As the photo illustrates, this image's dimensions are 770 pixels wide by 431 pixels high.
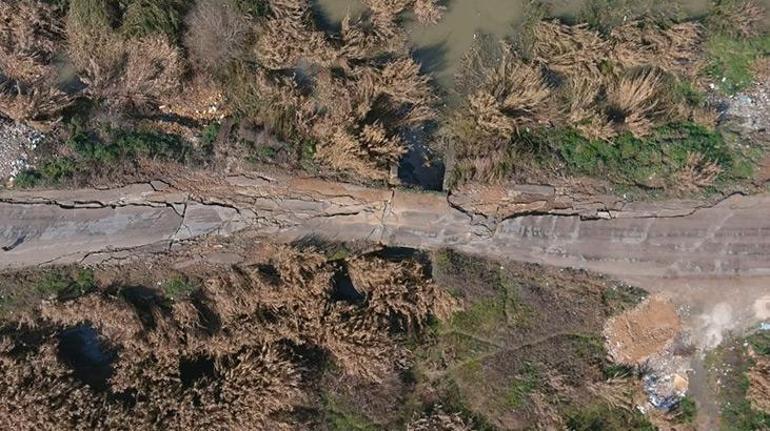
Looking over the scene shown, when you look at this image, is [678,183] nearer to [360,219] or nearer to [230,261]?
[360,219]

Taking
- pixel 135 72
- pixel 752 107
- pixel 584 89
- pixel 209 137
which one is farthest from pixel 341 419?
pixel 752 107

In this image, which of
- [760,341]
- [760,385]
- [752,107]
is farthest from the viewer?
[752,107]

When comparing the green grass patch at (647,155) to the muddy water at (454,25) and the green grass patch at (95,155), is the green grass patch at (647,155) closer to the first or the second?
the muddy water at (454,25)

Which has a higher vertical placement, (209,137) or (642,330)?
(209,137)

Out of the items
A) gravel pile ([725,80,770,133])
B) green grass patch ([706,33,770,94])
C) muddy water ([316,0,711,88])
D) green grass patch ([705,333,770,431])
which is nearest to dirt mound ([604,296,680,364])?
green grass patch ([705,333,770,431])

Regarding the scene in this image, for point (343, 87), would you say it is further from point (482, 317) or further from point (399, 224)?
point (482, 317)

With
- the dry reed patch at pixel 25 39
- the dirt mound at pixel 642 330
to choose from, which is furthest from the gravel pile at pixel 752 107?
the dry reed patch at pixel 25 39

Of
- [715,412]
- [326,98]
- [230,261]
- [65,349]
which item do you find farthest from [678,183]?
[65,349]
